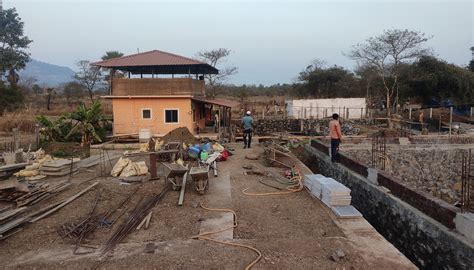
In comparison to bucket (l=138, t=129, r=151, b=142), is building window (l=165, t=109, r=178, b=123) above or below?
above

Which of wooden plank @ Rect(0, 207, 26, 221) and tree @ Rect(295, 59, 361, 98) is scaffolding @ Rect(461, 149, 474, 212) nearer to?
wooden plank @ Rect(0, 207, 26, 221)

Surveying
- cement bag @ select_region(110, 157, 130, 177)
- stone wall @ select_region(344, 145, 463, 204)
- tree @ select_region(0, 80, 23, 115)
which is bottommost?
stone wall @ select_region(344, 145, 463, 204)

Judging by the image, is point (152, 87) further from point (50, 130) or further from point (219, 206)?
point (219, 206)

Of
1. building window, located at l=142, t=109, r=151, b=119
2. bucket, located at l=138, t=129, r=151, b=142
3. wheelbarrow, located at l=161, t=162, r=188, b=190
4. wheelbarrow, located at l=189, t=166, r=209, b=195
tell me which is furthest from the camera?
building window, located at l=142, t=109, r=151, b=119

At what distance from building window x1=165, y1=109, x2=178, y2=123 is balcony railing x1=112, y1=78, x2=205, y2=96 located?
1.05 metres

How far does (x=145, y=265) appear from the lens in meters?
5.61

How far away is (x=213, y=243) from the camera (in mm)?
6430

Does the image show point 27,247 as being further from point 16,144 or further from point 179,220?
point 16,144

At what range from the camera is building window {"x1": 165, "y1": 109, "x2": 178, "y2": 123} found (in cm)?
2217

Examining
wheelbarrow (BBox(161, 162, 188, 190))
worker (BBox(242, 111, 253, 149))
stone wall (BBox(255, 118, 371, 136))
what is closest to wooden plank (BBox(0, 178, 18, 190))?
wheelbarrow (BBox(161, 162, 188, 190))

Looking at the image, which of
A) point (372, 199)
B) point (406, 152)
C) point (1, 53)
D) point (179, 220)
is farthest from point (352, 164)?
point (1, 53)

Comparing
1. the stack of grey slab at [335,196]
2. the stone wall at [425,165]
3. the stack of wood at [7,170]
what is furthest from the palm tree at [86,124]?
the stack of grey slab at [335,196]

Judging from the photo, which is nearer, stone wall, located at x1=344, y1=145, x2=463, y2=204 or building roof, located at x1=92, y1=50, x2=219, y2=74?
stone wall, located at x1=344, y1=145, x2=463, y2=204

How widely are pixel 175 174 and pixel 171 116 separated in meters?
12.8
